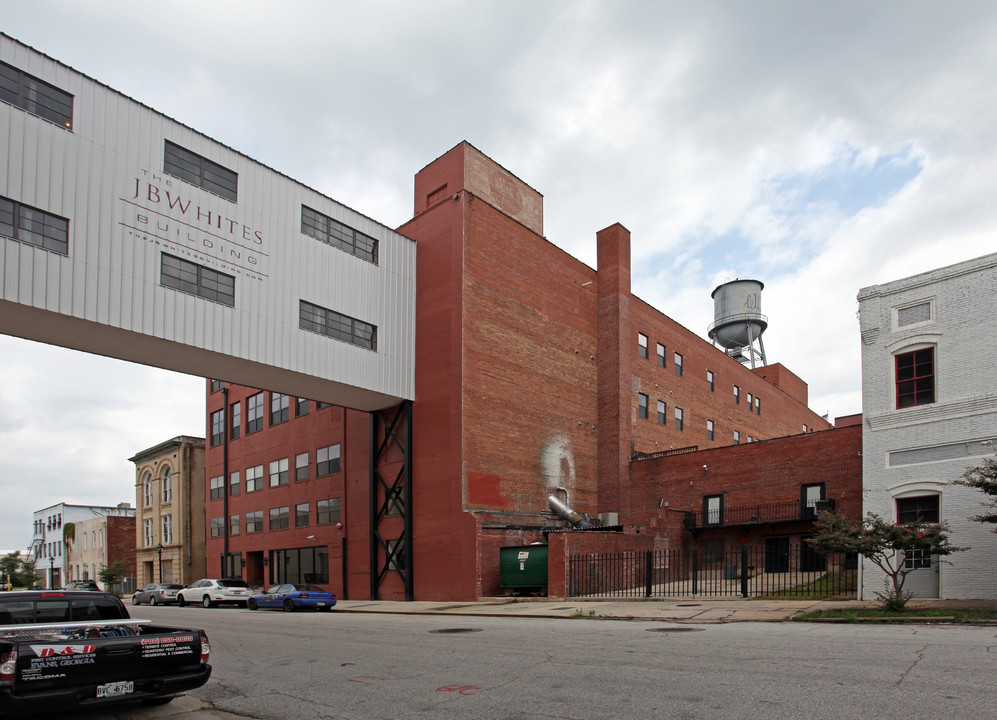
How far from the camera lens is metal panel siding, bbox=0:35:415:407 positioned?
863 inches

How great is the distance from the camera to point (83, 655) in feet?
24.2

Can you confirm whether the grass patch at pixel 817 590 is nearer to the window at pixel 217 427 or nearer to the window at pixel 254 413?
the window at pixel 254 413

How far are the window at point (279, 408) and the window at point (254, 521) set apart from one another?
5475 millimetres

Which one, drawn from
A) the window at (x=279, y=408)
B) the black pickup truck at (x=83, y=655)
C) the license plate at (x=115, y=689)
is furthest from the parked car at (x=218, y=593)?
the license plate at (x=115, y=689)

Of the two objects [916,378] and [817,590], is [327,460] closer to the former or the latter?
[817,590]

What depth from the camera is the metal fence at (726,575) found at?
2441 centimetres

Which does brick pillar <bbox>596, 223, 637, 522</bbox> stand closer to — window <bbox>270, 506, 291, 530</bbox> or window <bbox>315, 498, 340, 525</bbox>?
window <bbox>315, 498, 340, 525</bbox>

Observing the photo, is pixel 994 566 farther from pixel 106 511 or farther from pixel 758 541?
pixel 106 511

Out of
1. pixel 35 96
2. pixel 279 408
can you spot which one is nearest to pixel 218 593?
pixel 279 408

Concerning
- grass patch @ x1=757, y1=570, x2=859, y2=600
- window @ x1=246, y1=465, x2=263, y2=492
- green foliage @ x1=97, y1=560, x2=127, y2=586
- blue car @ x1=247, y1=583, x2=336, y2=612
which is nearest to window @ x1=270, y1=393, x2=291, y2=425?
window @ x1=246, y1=465, x2=263, y2=492

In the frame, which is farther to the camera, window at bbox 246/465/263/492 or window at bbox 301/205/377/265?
window at bbox 246/465/263/492

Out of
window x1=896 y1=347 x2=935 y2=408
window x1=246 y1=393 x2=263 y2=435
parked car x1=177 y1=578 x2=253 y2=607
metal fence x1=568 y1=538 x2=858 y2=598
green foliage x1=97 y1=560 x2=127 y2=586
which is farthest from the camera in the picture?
green foliage x1=97 y1=560 x2=127 y2=586

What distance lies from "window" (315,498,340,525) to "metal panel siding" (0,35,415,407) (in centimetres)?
903

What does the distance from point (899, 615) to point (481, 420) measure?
60.3ft
